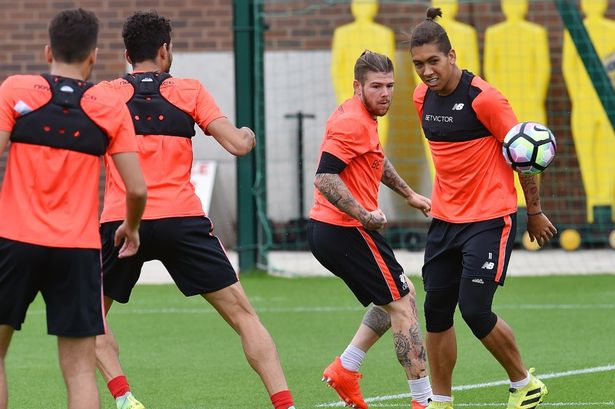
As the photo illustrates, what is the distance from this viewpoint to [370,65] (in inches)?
267

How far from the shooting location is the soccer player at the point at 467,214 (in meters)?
6.39

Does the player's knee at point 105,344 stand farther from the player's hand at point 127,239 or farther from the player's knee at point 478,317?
the player's knee at point 478,317

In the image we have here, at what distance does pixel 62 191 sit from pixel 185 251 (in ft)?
4.13

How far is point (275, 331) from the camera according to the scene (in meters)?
10.0

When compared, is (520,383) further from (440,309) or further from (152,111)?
(152,111)

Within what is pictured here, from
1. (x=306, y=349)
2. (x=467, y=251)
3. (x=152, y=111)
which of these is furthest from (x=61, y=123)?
(x=306, y=349)

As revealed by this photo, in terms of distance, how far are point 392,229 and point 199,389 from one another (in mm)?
7662

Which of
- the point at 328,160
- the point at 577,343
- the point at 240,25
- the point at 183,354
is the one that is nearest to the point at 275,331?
the point at 183,354

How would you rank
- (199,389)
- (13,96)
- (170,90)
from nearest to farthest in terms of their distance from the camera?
(13,96), (170,90), (199,389)

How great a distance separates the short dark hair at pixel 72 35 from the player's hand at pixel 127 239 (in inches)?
33.3

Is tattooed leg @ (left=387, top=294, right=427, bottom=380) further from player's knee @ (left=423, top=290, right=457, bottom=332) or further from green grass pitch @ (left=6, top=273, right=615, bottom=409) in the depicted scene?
green grass pitch @ (left=6, top=273, right=615, bottom=409)

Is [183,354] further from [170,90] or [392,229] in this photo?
[392,229]

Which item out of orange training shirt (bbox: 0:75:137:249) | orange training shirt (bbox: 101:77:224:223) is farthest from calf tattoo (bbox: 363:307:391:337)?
orange training shirt (bbox: 0:75:137:249)

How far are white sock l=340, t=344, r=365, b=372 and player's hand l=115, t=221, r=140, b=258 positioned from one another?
1732 millimetres
